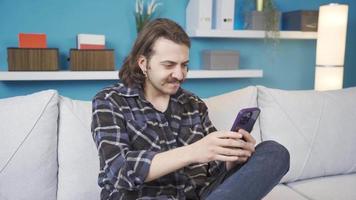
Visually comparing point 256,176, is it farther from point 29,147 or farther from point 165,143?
point 29,147

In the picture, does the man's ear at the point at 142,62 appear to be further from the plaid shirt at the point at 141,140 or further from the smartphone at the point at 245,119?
the smartphone at the point at 245,119

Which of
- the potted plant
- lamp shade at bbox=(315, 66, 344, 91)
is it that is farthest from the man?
lamp shade at bbox=(315, 66, 344, 91)

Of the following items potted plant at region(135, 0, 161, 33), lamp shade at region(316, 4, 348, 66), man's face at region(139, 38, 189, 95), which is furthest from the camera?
lamp shade at region(316, 4, 348, 66)

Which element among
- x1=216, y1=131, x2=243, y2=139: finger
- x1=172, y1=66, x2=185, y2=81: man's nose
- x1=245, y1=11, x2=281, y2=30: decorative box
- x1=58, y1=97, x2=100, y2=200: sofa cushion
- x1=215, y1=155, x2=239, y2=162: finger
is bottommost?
x1=58, y1=97, x2=100, y2=200: sofa cushion

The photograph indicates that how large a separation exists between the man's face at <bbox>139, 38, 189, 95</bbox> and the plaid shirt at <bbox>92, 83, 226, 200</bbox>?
81 millimetres

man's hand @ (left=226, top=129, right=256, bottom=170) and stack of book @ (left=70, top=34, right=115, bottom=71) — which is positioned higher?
stack of book @ (left=70, top=34, right=115, bottom=71)

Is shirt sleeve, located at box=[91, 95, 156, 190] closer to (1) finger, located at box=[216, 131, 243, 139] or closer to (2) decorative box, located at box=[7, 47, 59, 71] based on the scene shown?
(1) finger, located at box=[216, 131, 243, 139]

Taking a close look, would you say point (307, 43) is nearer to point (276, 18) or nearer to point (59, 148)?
point (276, 18)

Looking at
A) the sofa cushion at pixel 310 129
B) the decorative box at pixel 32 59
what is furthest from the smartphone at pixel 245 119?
the decorative box at pixel 32 59

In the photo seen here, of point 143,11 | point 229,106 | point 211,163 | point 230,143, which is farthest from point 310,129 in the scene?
point 143,11

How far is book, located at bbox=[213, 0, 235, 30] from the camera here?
2287 mm

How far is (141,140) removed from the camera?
1.16 m

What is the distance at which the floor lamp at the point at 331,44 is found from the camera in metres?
2.33

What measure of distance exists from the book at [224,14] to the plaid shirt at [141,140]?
1.11 m
